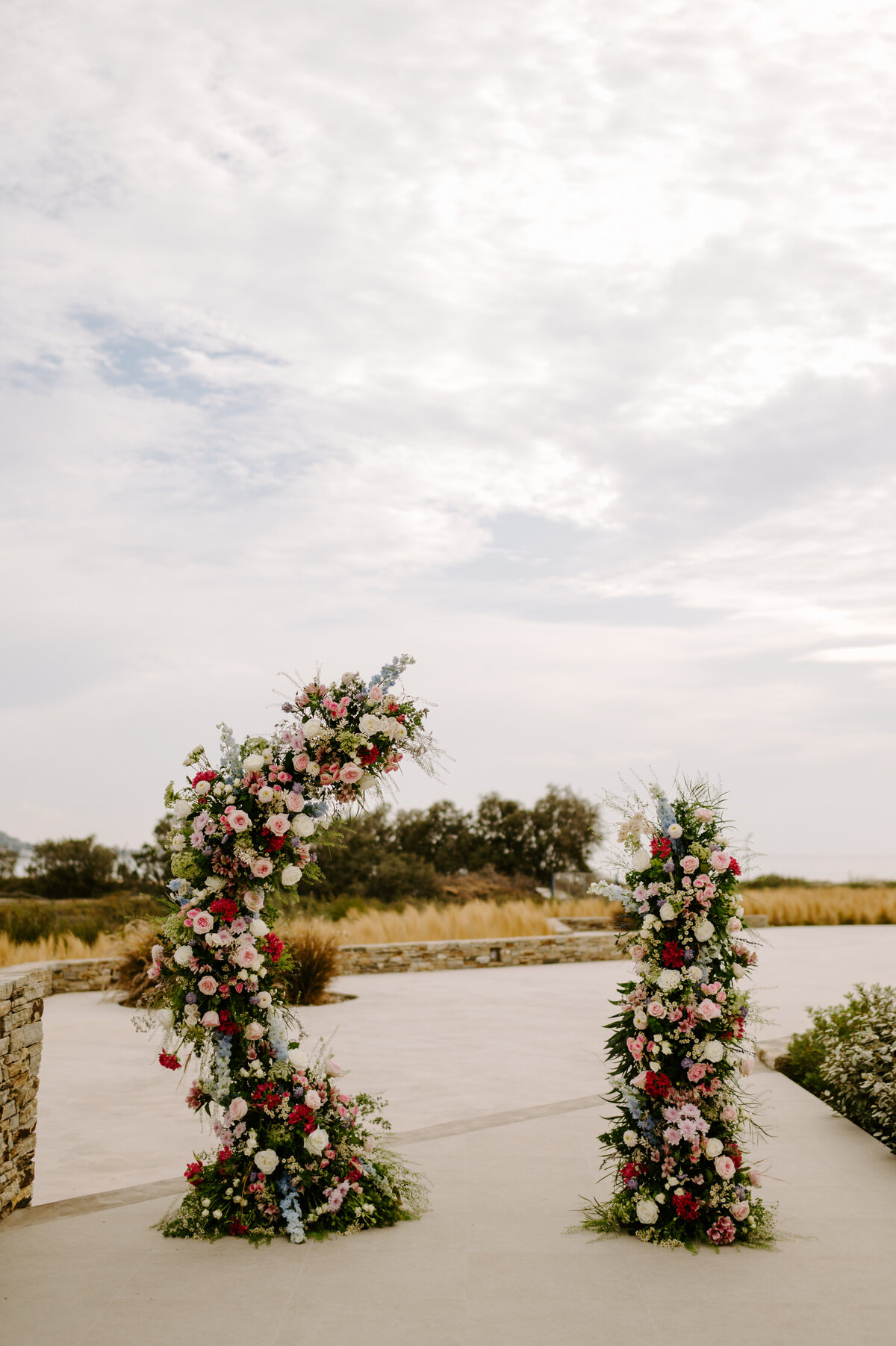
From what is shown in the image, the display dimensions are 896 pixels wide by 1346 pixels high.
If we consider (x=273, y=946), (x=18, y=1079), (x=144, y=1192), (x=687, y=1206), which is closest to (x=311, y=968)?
(x=144, y=1192)

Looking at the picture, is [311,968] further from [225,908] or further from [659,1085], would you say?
[659,1085]

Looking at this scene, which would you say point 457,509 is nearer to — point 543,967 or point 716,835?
point 543,967

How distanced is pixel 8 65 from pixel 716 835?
30.1 feet

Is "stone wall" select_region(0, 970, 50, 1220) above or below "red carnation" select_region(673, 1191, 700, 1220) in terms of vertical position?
above

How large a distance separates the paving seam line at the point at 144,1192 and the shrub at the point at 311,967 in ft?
18.2

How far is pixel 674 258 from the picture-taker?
10109 mm

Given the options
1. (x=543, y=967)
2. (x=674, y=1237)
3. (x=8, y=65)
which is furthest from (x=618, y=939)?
(x=543, y=967)

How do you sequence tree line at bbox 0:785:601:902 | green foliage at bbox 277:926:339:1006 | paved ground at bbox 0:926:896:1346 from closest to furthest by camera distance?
1. paved ground at bbox 0:926:896:1346
2. green foliage at bbox 277:926:339:1006
3. tree line at bbox 0:785:601:902

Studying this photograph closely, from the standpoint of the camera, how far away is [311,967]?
1234cm

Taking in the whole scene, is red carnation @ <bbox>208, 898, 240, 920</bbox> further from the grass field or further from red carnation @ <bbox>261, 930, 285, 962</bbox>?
the grass field

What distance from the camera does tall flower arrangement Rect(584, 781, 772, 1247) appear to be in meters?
4.49

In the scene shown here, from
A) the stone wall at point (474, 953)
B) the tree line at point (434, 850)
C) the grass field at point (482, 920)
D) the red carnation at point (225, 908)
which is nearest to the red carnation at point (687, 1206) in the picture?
the red carnation at point (225, 908)

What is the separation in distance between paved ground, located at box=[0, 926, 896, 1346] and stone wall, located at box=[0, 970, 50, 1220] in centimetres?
18

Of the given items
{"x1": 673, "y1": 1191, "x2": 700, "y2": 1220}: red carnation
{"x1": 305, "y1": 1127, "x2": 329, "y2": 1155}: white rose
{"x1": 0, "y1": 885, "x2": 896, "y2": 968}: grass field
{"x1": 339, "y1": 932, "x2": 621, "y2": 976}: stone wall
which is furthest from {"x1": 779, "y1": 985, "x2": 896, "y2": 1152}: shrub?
{"x1": 339, "y1": 932, "x2": 621, "y2": 976}: stone wall
